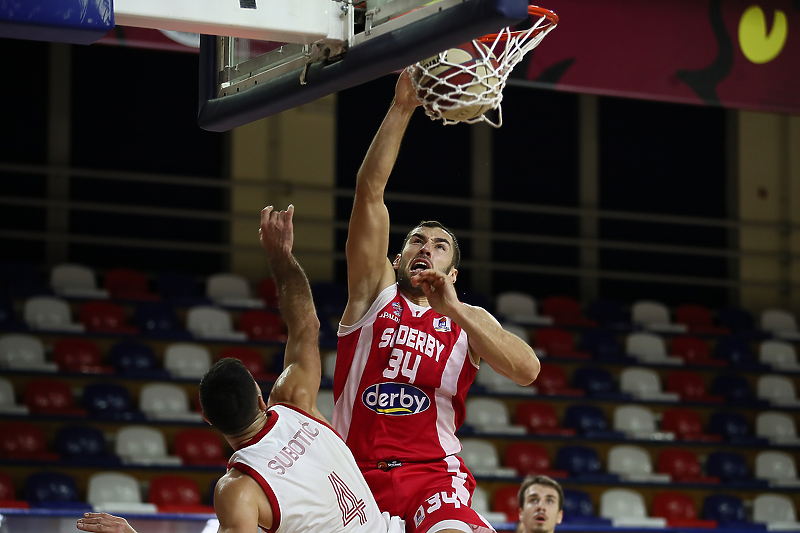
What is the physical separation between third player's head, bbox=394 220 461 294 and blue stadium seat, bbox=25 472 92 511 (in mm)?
5273

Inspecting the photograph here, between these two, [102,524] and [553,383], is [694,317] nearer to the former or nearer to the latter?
[553,383]

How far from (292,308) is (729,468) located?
835 cm

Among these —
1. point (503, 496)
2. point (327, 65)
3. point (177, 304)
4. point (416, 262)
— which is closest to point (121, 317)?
point (177, 304)

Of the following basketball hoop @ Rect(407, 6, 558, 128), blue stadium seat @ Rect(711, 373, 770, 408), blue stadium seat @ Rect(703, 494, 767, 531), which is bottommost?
blue stadium seat @ Rect(703, 494, 767, 531)

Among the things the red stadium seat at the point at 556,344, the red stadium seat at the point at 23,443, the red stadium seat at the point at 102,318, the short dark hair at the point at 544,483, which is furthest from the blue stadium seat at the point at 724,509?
the red stadium seat at the point at 23,443

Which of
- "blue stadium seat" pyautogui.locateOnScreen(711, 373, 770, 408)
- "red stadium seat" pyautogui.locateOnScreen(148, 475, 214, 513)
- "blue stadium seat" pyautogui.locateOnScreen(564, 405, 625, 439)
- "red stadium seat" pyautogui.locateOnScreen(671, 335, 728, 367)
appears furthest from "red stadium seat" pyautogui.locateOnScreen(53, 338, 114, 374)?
"blue stadium seat" pyautogui.locateOnScreen(711, 373, 770, 408)

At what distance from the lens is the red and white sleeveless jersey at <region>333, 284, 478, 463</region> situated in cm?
396

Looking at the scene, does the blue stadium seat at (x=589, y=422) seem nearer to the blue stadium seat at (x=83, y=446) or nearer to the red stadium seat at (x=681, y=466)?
the red stadium seat at (x=681, y=466)

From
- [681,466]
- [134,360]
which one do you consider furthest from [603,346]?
[134,360]

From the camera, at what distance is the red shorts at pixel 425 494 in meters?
3.71

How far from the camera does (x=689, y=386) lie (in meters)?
11.8

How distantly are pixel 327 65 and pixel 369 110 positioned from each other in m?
9.97

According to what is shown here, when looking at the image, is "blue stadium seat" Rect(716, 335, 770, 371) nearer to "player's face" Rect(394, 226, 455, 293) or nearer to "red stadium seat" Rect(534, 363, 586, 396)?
"red stadium seat" Rect(534, 363, 586, 396)

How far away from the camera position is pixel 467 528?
3.63 meters
